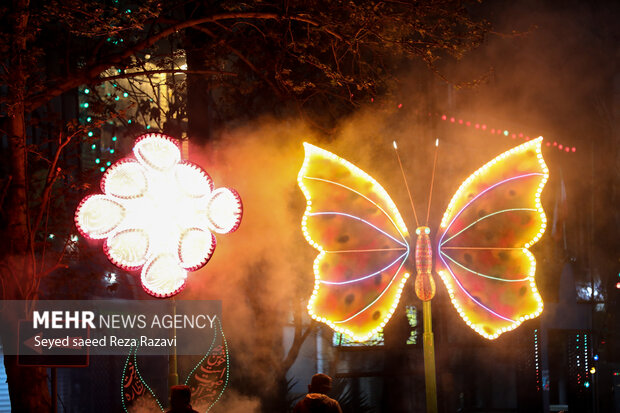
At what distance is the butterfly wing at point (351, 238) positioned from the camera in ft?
22.2

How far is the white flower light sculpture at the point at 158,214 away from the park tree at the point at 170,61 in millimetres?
898

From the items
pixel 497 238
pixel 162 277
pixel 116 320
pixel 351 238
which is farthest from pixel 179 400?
pixel 116 320

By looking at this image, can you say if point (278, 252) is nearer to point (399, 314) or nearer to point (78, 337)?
point (399, 314)

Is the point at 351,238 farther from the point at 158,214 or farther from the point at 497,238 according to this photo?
the point at 158,214

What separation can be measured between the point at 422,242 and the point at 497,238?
864 mm

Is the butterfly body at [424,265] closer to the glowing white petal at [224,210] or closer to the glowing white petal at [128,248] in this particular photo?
the glowing white petal at [224,210]

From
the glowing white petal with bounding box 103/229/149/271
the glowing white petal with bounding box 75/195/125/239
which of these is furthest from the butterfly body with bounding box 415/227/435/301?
the glowing white petal with bounding box 75/195/125/239

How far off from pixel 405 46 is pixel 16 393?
18.5 ft

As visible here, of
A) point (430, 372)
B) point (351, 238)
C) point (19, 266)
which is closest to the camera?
point (19, 266)

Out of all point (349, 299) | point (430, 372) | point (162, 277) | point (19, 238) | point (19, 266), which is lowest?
point (430, 372)

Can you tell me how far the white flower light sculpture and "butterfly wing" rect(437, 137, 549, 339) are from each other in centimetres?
255

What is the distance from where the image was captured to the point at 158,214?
612 centimetres

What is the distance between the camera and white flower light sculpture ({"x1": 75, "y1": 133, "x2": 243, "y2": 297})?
19.4 ft

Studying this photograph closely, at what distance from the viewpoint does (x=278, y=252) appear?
9.77m
